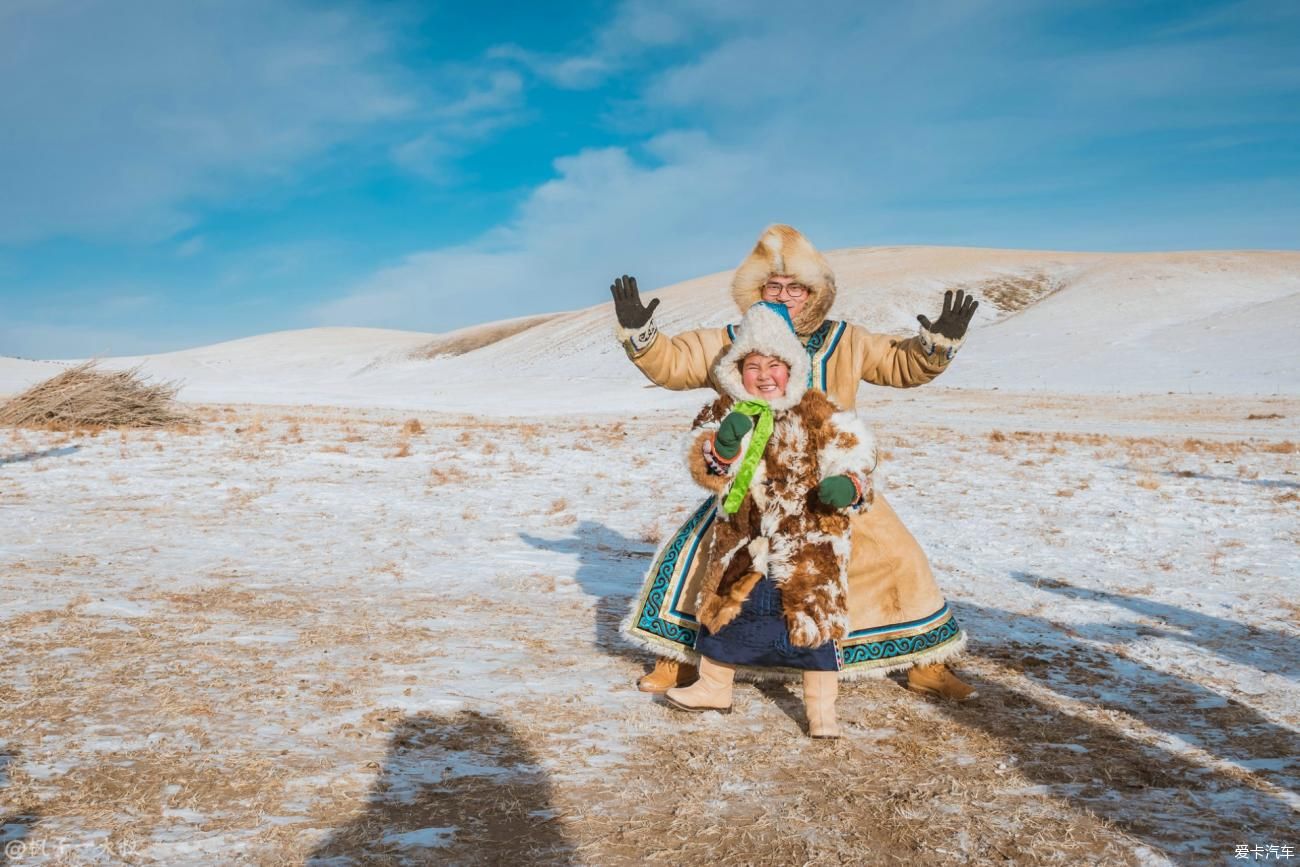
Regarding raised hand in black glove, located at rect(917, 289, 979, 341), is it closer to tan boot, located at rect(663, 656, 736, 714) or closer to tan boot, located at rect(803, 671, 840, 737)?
tan boot, located at rect(803, 671, 840, 737)

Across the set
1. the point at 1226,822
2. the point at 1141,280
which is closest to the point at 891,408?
the point at 1226,822

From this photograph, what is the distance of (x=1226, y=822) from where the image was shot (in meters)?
3.54

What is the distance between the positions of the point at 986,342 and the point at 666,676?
154 ft

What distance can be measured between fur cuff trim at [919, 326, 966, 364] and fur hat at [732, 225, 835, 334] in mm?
574

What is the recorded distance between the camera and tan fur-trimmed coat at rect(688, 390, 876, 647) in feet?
14.5

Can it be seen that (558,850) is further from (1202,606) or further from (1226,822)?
(1202,606)

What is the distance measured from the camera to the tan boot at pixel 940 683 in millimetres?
4949

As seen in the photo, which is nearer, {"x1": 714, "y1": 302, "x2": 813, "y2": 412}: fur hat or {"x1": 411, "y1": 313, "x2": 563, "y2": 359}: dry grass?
{"x1": 714, "y1": 302, "x2": 813, "y2": 412}: fur hat

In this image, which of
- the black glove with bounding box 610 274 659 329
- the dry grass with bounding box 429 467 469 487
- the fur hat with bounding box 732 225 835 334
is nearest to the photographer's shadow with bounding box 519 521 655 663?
the black glove with bounding box 610 274 659 329

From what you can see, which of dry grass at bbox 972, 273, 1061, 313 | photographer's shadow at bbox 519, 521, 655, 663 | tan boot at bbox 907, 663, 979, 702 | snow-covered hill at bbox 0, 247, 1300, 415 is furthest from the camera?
dry grass at bbox 972, 273, 1061, 313

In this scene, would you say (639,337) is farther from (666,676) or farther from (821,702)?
(821,702)

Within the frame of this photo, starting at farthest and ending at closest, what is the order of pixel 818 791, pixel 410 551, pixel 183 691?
pixel 410 551 → pixel 183 691 → pixel 818 791

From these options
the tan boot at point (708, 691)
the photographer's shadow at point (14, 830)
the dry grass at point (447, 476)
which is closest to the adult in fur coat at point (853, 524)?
the tan boot at point (708, 691)

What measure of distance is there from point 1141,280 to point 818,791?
64.3m
